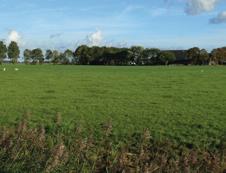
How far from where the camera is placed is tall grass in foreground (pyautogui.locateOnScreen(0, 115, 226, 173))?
11273mm

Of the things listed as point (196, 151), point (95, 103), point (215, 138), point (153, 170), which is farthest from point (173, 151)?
point (95, 103)

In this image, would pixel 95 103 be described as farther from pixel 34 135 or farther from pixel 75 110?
pixel 34 135

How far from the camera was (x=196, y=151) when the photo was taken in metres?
13.8

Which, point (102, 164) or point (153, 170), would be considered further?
point (102, 164)

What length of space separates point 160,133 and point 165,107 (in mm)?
6554

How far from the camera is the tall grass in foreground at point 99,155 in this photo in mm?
11273

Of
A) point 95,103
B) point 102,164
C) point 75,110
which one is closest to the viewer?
point 102,164

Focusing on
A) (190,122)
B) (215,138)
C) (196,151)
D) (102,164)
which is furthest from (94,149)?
(190,122)

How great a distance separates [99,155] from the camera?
530 inches

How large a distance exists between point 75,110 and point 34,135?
25.4ft

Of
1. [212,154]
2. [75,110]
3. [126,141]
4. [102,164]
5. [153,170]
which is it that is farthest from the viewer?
[75,110]

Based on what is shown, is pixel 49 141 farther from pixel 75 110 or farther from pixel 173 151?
pixel 75 110

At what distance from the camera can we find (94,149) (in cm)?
1387

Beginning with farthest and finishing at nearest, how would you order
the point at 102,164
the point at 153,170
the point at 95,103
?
the point at 95,103 → the point at 102,164 → the point at 153,170
